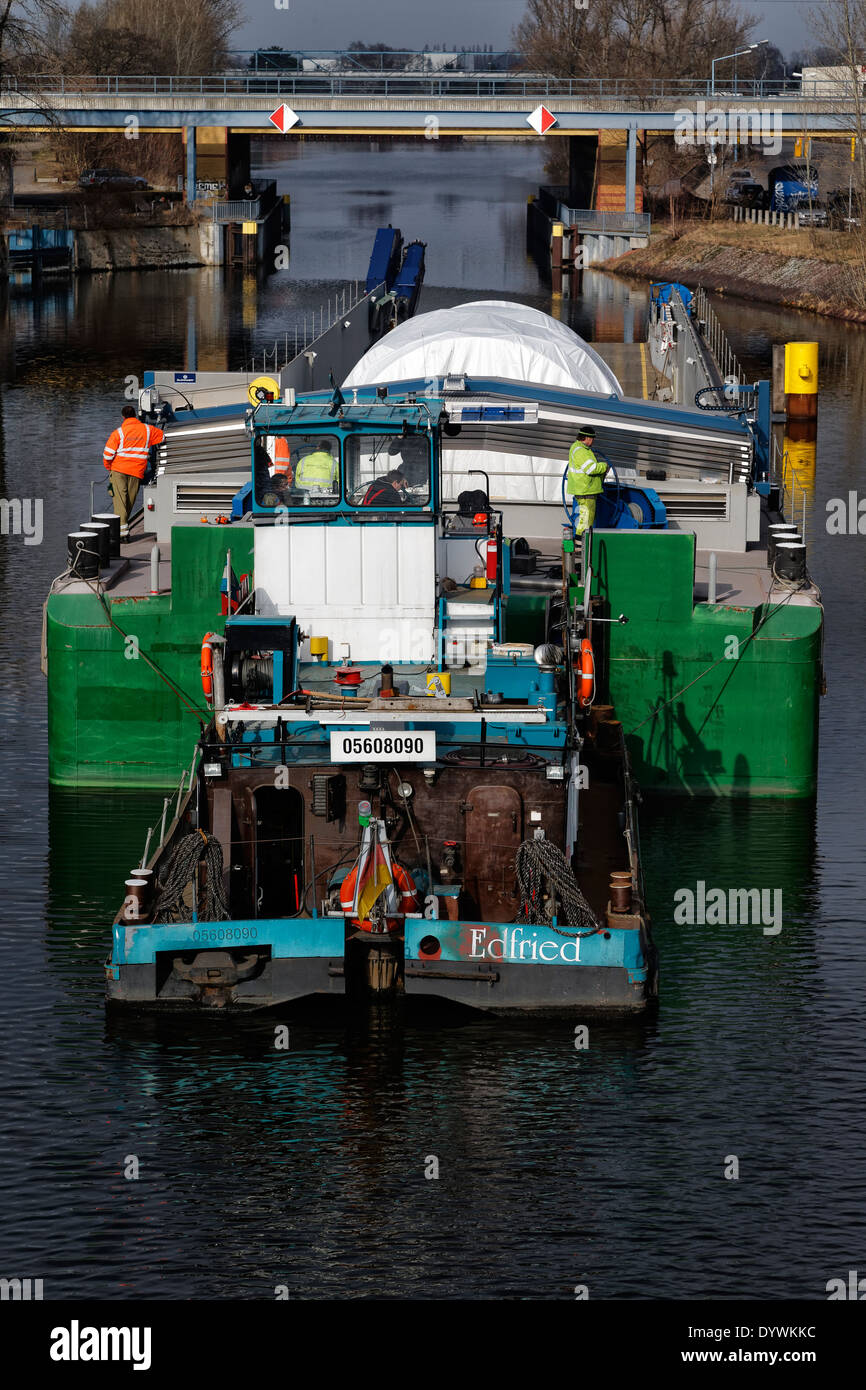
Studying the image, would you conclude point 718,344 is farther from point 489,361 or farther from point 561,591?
point 561,591

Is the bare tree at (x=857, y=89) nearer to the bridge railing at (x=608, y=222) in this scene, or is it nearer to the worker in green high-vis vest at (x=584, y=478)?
the bridge railing at (x=608, y=222)

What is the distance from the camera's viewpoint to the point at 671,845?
26.3 m

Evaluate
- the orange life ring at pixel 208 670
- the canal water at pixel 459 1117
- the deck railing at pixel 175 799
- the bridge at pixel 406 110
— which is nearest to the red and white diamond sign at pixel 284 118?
the bridge at pixel 406 110

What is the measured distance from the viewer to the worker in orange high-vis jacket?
32281mm

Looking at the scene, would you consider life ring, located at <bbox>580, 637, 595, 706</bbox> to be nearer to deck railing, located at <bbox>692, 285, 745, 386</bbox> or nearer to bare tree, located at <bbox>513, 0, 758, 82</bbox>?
deck railing, located at <bbox>692, 285, 745, 386</bbox>

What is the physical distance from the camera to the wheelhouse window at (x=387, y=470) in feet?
77.3

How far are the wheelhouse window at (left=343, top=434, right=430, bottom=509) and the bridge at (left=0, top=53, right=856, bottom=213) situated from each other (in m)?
88.6

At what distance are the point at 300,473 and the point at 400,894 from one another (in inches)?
220

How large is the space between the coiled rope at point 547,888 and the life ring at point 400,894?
3.74 feet

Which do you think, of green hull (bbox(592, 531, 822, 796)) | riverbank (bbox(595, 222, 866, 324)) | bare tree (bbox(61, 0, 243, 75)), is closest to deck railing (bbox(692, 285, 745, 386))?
riverbank (bbox(595, 222, 866, 324))

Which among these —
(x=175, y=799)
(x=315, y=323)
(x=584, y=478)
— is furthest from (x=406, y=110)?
(x=175, y=799)

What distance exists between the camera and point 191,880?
20.8 m
